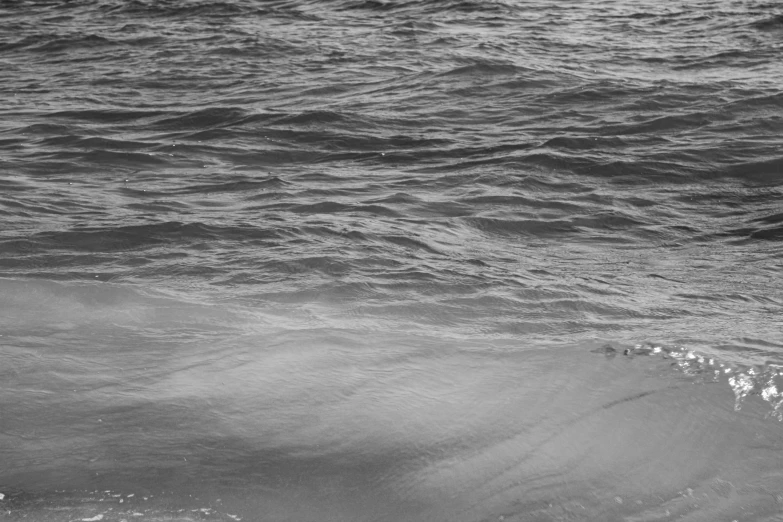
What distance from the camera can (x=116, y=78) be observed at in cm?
1139

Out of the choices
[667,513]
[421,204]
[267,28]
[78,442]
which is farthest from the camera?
[267,28]

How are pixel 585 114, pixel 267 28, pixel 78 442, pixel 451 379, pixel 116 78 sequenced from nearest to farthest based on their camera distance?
pixel 78 442
pixel 451 379
pixel 585 114
pixel 116 78
pixel 267 28

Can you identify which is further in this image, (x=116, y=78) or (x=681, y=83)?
(x=116, y=78)

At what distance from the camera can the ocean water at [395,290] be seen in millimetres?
3482

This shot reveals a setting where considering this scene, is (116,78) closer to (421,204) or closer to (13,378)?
(421,204)

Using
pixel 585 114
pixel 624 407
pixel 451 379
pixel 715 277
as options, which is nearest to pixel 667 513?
pixel 624 407

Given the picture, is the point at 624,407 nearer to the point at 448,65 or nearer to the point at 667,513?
the point at 667,513

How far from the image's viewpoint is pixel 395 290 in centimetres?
533

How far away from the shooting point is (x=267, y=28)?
14125 millimetres

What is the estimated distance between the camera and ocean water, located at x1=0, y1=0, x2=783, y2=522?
3.48 meters

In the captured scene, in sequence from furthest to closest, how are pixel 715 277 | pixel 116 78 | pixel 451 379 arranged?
pixel 116 78 → pixel 715 277 → pixel 451 379

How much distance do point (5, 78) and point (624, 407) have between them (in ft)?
32.9

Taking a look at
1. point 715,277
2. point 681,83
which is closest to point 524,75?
point 681,83

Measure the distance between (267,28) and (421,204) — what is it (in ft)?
26.2
